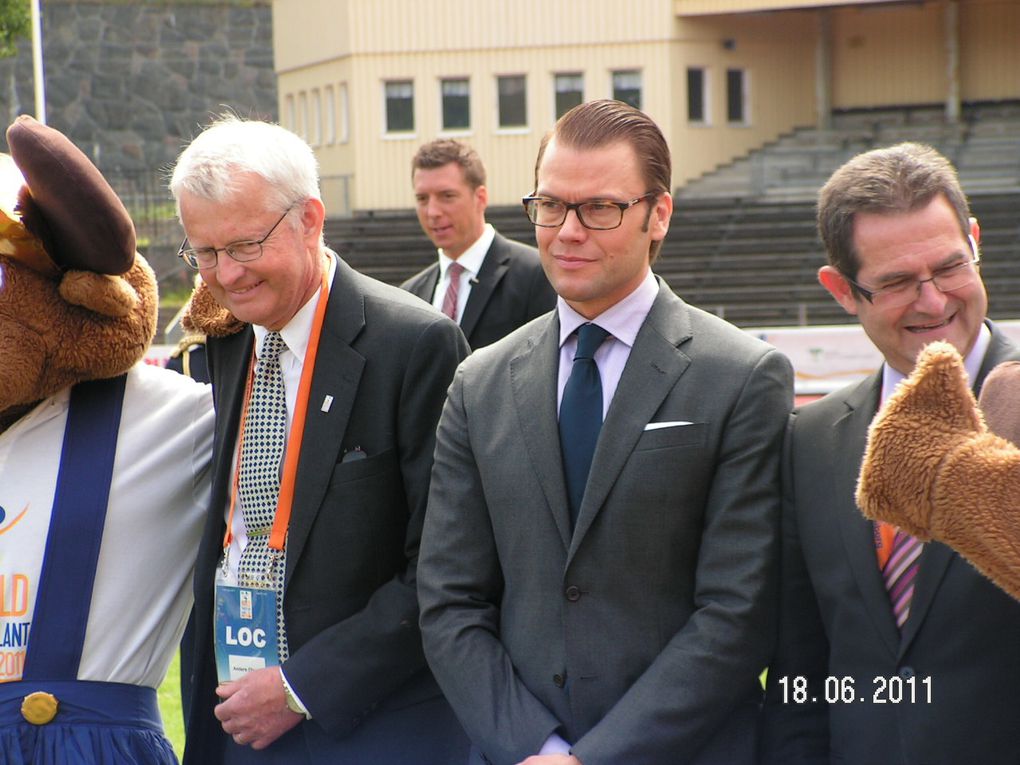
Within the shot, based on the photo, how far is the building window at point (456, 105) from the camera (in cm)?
3206

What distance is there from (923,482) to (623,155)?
103 centimetres

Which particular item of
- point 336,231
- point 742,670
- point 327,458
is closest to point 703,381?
point 742,670

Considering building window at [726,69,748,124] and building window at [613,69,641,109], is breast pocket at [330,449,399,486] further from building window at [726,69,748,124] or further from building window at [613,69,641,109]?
building window at [726,69,748,124]

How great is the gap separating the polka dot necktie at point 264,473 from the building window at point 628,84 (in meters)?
29.2

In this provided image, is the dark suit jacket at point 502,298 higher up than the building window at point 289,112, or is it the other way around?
the building window at point 289,112

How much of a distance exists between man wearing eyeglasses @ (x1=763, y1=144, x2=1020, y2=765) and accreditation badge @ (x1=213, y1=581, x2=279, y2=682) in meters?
1.14

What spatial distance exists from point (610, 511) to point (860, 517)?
0.49 metres

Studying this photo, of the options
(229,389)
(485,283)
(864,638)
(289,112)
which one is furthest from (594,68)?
(864,638)

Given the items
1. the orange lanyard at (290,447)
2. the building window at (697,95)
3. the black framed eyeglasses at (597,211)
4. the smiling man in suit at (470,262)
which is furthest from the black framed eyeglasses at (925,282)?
the building window at (697,95)

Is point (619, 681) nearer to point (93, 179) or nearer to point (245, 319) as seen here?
point (245, 319)

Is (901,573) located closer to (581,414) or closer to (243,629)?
(581,414)

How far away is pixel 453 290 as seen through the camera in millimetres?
7082

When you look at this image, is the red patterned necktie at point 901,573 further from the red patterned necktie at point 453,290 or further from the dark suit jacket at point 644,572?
the red patterned necktie at point 453,290

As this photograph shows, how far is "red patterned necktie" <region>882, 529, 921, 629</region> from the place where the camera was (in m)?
2.66
